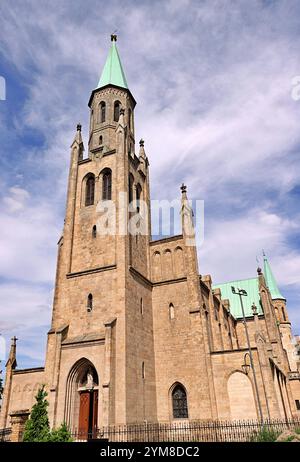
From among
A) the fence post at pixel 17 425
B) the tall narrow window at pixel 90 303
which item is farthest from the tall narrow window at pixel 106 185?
the fence post at pixel 17 425

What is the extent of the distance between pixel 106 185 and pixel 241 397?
1922cm

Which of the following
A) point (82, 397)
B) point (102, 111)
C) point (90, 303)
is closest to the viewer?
point (82, 397)

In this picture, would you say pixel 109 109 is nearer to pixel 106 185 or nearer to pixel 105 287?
pixel 106 185

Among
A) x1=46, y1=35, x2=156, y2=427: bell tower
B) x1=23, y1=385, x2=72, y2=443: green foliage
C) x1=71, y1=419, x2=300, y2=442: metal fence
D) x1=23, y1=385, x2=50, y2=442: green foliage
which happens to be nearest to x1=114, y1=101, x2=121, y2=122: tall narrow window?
x1=46, y1=35, x2=156, y2=427: bell tower

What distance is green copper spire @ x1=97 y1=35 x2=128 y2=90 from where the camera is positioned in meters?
36.9

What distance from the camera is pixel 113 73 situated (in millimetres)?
37906

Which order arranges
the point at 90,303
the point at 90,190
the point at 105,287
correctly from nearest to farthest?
the point at 105,287
the point at 90,303
the point at 90,190

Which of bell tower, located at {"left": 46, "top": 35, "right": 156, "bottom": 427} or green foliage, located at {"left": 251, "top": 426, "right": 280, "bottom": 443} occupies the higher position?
bell tower, located at {"left": 46, "top": 35, "right": 156, "bottom": 427}

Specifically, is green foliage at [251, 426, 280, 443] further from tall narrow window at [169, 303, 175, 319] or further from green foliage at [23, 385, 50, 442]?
green foliage at [23, 385, 50, 442]

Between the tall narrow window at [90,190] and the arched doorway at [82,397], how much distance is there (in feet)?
43.3

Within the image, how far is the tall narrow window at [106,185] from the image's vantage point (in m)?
29.5


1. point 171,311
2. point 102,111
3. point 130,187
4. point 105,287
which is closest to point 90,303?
point 105,287

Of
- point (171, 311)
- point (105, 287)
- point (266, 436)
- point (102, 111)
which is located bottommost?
point (266, 436)

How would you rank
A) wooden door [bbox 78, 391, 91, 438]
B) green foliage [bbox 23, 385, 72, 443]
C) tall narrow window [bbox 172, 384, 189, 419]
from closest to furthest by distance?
green foliage [bbox 23, 385, 72, 443] → wooden door [bbox 78, 391, 91, 438] → tall narrow window [bbox 172, 384, 189, 419]
